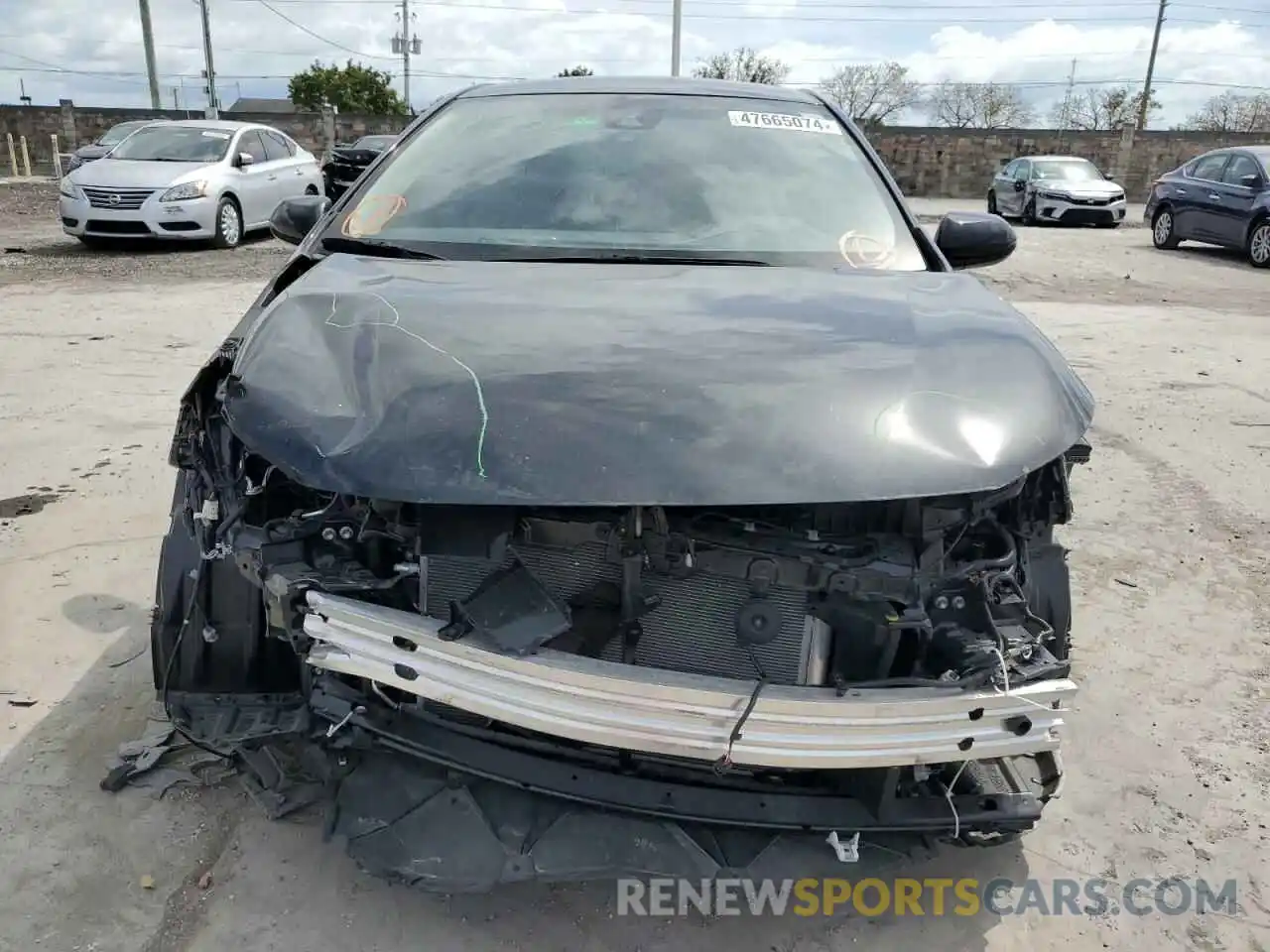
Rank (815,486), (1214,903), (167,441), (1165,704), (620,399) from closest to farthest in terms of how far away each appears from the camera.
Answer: (815,486) → (620,399) → (1214,903) → (1165,704) → (167,441)

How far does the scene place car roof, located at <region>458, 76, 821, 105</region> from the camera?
330 centimetres

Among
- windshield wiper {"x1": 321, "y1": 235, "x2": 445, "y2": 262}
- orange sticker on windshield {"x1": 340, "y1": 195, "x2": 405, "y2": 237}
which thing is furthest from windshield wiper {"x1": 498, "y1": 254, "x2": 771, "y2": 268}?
orange sticker on windshield {"x1": 340, "y1": 195, "x2": 405, "y2": 237}

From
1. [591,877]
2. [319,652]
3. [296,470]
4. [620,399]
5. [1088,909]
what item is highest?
[620,399]

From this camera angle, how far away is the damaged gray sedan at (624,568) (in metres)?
1.64

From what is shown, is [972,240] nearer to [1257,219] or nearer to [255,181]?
[255,181]

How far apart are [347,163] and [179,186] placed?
202 centimetres

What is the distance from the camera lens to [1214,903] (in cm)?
216

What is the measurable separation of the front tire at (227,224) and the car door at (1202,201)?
12.5 m

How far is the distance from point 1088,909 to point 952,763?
57cm

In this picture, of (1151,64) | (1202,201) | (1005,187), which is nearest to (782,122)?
(1202,201)

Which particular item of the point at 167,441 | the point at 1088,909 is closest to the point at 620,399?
the point at 1088,909

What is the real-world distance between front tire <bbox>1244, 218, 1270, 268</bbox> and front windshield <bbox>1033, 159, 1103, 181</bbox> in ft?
20.4

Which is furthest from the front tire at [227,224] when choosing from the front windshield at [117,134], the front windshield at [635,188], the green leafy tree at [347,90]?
the green leafy tree at [347,90]

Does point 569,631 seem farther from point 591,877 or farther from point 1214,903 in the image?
point 1214,903
